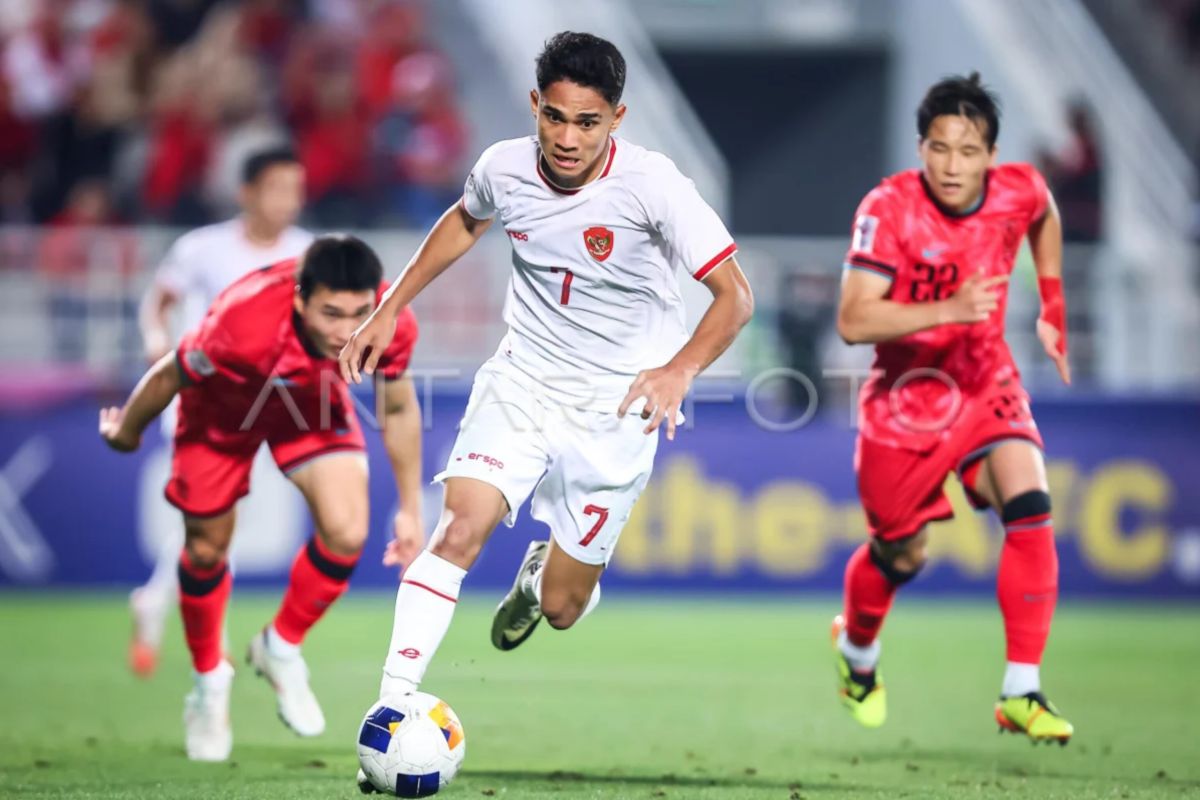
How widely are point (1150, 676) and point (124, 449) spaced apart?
5.76 m

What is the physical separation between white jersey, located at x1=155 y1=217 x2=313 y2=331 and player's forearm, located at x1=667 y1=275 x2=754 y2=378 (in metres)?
3.99

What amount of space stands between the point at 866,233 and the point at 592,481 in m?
1.59

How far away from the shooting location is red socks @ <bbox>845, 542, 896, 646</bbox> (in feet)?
24.6

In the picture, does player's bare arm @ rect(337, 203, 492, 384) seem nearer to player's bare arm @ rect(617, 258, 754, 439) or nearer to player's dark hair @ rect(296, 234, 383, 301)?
player's dark hair @ rect(296, 234, 383, 301)

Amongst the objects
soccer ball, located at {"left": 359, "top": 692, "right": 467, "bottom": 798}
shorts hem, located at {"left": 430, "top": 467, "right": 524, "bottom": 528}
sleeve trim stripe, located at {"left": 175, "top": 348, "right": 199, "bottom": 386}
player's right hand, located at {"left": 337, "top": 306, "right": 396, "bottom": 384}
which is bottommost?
soccer ball, located at {"left": 359, "top": 692, "right": 467, "bottom": 798}

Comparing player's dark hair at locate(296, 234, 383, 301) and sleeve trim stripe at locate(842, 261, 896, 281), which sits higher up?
sleeve trim stripe at locate(842, 261, 896, 281)

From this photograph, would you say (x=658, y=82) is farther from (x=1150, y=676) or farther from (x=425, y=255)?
(x=425, y=255)

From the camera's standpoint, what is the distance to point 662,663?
33.7ft

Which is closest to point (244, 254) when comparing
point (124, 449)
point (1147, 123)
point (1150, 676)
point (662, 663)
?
point (124, 449)

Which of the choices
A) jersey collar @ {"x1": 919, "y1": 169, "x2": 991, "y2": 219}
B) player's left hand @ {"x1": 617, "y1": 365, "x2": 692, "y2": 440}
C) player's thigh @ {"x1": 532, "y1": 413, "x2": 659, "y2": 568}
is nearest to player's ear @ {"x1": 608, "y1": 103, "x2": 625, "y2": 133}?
player's left hand @ {"x1": 617, "y1": 365, "x2": 692, "y2": 440}

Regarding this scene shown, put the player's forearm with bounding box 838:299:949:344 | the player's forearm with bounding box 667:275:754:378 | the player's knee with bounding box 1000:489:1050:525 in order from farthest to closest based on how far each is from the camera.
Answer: the player's knee with bounding box 1000:489:1050:525 → the player's forearm with bounding box 838:299:949:344 → the player's forearm with bounding box 667:275:754:378

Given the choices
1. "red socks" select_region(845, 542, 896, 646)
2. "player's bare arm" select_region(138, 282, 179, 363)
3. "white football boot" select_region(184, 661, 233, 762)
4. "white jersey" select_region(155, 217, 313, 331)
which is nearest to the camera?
"white football boot" select_region(184, 661, 233, 762)

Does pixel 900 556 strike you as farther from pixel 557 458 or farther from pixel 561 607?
pixel 557 458

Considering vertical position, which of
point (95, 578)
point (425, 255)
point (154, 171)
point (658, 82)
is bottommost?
point (95, 578)
